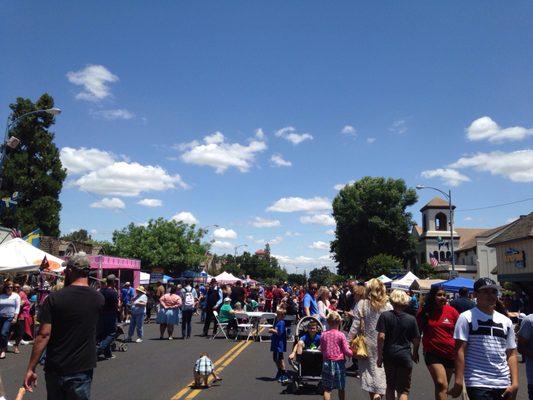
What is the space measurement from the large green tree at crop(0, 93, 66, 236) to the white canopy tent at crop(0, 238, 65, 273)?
73.0 ft

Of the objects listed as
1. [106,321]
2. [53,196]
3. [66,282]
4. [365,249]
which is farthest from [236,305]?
[365,249]

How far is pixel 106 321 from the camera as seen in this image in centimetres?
1187

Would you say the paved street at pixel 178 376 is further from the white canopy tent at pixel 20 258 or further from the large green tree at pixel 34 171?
the large green tree at pixel 34 171

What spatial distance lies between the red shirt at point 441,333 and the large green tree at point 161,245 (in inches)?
1873

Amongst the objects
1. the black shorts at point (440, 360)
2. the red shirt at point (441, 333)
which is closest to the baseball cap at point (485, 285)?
the red shirt at point (441, 333)

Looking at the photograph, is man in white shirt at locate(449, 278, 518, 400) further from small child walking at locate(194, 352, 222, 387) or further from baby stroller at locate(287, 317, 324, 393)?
small child walking at locate(194, 352, 222, 387)

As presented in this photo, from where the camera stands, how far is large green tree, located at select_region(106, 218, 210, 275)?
5222 centimetres

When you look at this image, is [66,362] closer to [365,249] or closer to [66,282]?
[66,282]

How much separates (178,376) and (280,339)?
2182 millimetres

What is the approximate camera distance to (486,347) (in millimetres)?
4336

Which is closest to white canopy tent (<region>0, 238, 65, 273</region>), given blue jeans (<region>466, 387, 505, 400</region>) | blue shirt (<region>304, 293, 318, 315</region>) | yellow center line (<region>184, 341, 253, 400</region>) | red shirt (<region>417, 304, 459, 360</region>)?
yellow center line (<region>184, 341, 253, 400</region>)

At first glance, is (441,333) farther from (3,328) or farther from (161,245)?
(161,245)

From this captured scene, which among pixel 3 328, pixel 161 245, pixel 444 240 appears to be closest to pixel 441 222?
pixel 444 240

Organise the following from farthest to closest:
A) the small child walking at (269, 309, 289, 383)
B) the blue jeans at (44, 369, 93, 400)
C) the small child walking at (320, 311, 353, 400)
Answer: the small child walking at (269, 309, 289, 383), the small child walking at (320, 311, 353, 400), the blue jeans at (44, 369, 93, 400)
